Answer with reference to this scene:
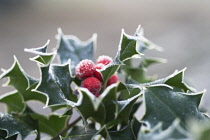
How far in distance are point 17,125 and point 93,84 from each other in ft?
0.69

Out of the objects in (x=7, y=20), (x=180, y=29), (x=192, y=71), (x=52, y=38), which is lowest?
(x=192, y=71)

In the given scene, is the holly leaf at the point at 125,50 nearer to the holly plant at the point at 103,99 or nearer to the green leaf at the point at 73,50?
the holly plant at the point at 103,99

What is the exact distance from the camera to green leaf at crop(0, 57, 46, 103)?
32.0 inches

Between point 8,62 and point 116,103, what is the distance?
13.3 feet

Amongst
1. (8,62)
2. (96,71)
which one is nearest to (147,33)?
(8,62)

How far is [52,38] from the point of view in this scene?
5.37 meters

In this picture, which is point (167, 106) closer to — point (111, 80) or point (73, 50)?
point (111, 80)

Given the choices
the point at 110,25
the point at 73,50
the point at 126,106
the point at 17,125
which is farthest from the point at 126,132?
the point at 110,25

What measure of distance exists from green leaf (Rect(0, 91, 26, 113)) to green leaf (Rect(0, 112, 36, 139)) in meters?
0.07

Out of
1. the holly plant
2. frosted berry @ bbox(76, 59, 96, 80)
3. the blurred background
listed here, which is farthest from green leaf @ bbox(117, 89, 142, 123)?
the blurred background

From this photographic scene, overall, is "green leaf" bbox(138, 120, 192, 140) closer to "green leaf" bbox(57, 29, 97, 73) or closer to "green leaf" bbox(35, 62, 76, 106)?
"green leaf" bbox(35, 62, 76, 106)

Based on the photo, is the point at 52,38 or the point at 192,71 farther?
the point at 52,38

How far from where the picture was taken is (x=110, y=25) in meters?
6.02

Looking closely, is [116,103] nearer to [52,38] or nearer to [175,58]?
[175,58]
